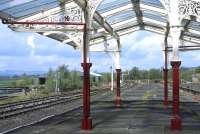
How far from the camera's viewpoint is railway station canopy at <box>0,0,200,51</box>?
25.0m

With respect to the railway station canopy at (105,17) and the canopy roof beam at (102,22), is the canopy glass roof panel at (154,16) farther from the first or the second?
the canopy roof beam at (102,22)

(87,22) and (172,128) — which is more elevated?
(87,22)

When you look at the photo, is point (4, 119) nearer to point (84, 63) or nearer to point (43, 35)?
point (84, 63)

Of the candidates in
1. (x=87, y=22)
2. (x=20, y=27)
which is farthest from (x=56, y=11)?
(x=87, y=22)

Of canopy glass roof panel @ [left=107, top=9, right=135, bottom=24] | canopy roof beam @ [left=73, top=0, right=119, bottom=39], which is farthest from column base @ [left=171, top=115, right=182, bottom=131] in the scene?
canopy glass roof panel @ [left=107, top=9, right=135, bottom=24]

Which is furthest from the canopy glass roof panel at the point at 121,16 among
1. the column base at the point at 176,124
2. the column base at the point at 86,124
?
the column base at the point at 176,124

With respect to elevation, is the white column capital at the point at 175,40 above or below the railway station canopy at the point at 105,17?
below

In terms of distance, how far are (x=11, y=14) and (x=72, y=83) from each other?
71.2 m

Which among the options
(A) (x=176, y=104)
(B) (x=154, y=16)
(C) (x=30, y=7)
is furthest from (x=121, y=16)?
(A) (x=176, y=104)

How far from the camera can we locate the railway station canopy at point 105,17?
82.0 feet

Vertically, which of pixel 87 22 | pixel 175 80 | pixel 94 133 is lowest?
pixel 94 133

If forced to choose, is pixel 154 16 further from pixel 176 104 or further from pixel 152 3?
pixel 176 104

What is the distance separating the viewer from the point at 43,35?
118 feet

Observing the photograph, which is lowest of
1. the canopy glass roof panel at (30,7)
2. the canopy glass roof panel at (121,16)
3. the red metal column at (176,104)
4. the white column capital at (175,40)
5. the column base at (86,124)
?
the column base at (86,124)
